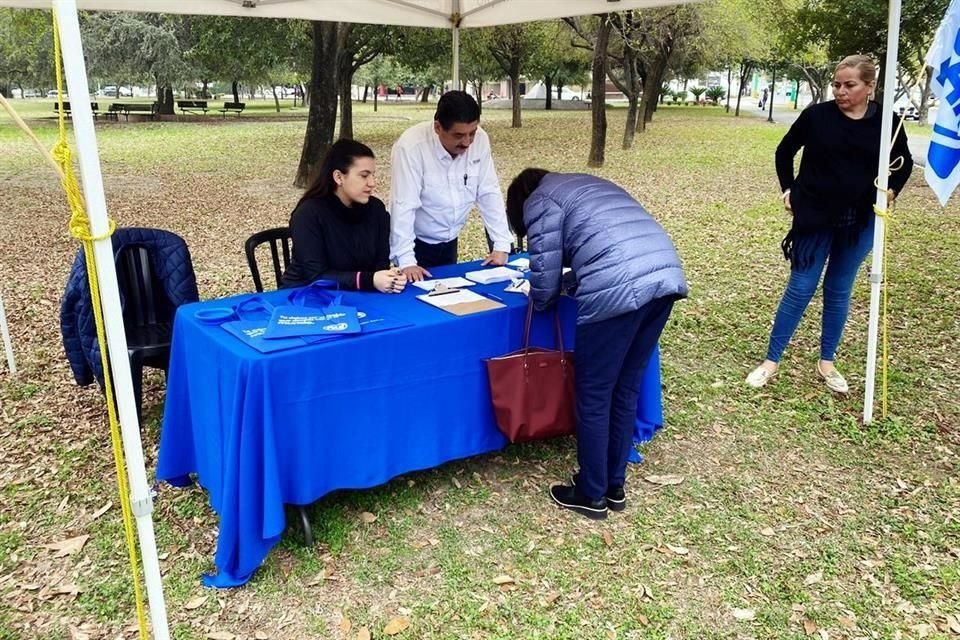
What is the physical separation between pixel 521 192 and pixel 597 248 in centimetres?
43

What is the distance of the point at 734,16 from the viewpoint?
2103 centimetres

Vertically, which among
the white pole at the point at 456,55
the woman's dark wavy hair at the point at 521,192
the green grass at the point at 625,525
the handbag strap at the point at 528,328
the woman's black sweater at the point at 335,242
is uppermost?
the white pole at the point at 456,55

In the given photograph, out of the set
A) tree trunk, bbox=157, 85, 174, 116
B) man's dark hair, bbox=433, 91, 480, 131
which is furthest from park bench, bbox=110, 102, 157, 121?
man's dark hair, bbox=433, 91, 480, 131

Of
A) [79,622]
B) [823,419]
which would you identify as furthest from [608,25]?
[79,622]

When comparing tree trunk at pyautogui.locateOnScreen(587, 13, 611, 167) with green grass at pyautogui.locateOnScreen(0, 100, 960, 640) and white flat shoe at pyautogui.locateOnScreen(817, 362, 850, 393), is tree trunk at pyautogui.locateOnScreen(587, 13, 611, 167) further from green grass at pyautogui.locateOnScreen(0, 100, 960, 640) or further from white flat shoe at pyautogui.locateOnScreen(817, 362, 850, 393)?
white flat shoe at pyautogui.locateOnScreen(817, 362, 850, 393)

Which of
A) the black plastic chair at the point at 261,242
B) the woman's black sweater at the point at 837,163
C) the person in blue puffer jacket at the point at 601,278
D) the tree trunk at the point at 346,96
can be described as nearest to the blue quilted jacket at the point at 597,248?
the person in blue puffer jacket at the point at 601,278

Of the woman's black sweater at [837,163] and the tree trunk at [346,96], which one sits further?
the tree trunk at [346,96]

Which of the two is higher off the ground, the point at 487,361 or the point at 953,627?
the point at 487,361

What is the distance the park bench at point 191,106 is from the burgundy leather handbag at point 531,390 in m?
35.3

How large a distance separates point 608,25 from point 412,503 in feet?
40.3

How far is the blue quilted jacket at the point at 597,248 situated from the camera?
2.69 metres

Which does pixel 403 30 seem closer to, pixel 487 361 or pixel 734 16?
pixel 734 16

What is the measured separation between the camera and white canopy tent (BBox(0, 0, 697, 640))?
1752 millimetres

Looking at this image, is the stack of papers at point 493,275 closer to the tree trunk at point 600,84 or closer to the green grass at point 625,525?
the green grass at point 625,525
